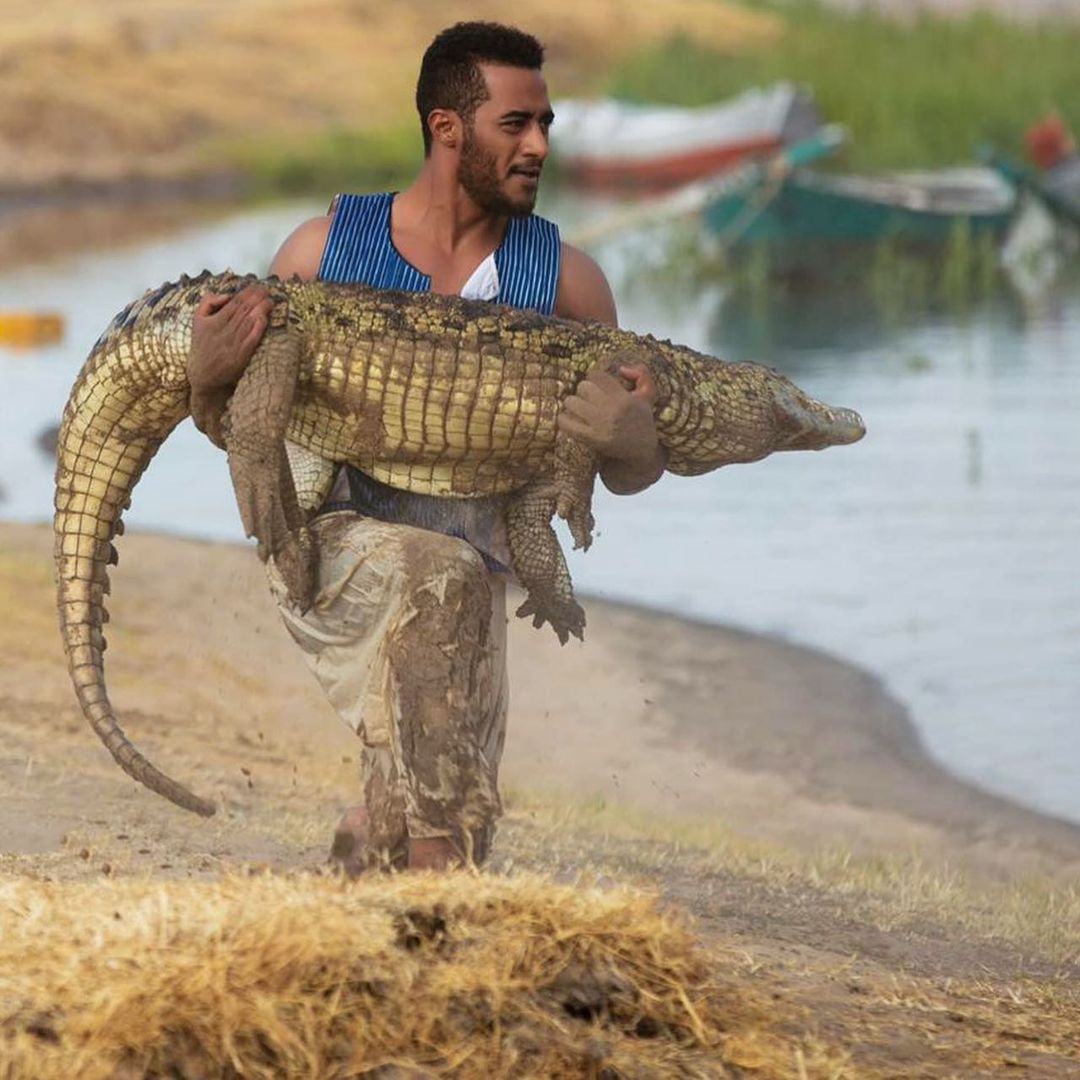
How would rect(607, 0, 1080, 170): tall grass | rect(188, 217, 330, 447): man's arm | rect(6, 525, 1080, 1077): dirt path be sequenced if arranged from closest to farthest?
rect(6, 525, 1080, 1077): dirt path
rect(188, 217, 330, 447): man's arm
rect(607, 0, 1080, 170): tall grass

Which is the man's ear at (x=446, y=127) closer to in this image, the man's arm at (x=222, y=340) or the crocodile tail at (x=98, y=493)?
the man's arm at (x=222, y=340)

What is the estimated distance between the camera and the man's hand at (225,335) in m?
4.41

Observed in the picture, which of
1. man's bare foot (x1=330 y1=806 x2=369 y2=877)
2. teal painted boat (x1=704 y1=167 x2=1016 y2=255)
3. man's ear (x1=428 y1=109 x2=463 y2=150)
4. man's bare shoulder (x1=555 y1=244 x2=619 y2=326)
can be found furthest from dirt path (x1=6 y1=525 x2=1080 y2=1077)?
teal painted boat (x1=704 y1=167 x2=1016 y2=255)

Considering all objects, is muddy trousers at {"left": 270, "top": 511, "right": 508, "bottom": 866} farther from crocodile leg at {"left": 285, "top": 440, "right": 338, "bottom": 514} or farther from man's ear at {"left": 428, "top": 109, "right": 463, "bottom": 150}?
man's ear at {"left": 428, "top": 109, "right": 463, "bottom": 150}

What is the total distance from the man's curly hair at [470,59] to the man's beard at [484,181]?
6 centimetres

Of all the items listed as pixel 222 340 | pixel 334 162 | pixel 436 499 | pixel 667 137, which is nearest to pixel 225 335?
pixel 222 340

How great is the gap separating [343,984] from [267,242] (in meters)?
18.4

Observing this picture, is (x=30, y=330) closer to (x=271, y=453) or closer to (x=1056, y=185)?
(x=1056, y=185)

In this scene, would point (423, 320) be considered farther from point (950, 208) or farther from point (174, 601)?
point (950, 208)

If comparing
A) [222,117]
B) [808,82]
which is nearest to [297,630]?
[808,82]

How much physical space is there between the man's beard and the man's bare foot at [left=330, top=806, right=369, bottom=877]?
3.88 feet

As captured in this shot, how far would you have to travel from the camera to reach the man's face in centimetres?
457

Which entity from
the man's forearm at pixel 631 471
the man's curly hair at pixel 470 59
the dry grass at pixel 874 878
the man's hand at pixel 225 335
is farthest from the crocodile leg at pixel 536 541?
the dry grass at pixel 874 878

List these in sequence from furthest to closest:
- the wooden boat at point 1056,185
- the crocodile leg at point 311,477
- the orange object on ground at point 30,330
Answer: the wooden boat at point 1056,185 < the orange object on ground at point 30,330 < the crocodile leg at point 311,477
